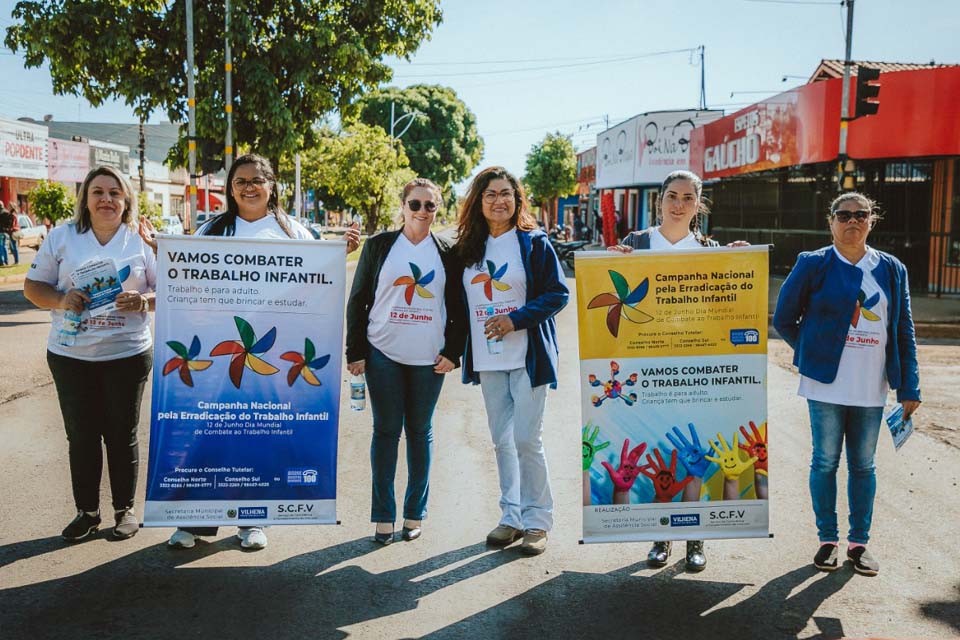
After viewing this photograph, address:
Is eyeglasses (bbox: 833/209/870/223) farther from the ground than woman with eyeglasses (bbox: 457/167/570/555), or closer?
farther from the ground

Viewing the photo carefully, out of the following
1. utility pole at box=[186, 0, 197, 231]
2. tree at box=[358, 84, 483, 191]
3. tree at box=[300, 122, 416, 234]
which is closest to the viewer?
utility pole at box=[186, 0, 197, 231]

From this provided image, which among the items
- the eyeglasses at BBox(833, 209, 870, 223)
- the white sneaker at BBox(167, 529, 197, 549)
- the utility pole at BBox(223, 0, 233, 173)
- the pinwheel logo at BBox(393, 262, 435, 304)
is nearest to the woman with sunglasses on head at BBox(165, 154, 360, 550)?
the white sneaker at BBox(167, 529, 197, 549)

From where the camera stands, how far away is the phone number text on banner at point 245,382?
14.5ft

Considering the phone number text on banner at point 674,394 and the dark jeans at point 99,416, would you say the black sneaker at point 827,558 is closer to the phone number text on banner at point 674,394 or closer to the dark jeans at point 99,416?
the phone number text on banner at point 674,394

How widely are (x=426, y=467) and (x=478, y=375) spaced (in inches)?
23.0

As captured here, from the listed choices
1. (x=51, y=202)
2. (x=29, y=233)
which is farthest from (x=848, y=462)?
(x=29, y=233)

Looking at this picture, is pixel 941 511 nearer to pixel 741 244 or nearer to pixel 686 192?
pixel 741 244

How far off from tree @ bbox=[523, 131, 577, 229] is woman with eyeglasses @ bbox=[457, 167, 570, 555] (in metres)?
61.3

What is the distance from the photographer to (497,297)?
15.2 ft

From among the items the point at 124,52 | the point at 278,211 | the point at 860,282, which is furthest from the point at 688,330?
the point at 124,52

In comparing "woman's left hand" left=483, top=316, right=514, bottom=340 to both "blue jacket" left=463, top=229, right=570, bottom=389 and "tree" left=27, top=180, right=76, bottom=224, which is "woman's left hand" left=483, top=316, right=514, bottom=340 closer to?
"blue jacket" left=463, top=229, right=570, bottom=389

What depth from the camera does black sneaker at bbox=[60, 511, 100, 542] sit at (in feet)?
15.2

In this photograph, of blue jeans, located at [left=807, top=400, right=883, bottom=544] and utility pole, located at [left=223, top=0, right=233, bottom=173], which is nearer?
blue jeans, located at [left=807, top=400, right=883, bottom=544]

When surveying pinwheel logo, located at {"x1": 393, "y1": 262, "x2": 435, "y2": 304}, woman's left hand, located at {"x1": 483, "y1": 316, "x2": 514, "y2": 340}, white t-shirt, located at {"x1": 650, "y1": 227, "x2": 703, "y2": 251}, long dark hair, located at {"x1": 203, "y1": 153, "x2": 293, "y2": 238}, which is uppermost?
long dark hair, located at {"x1": 203, "y1": 153, "x2": 293, "y2": 238}
